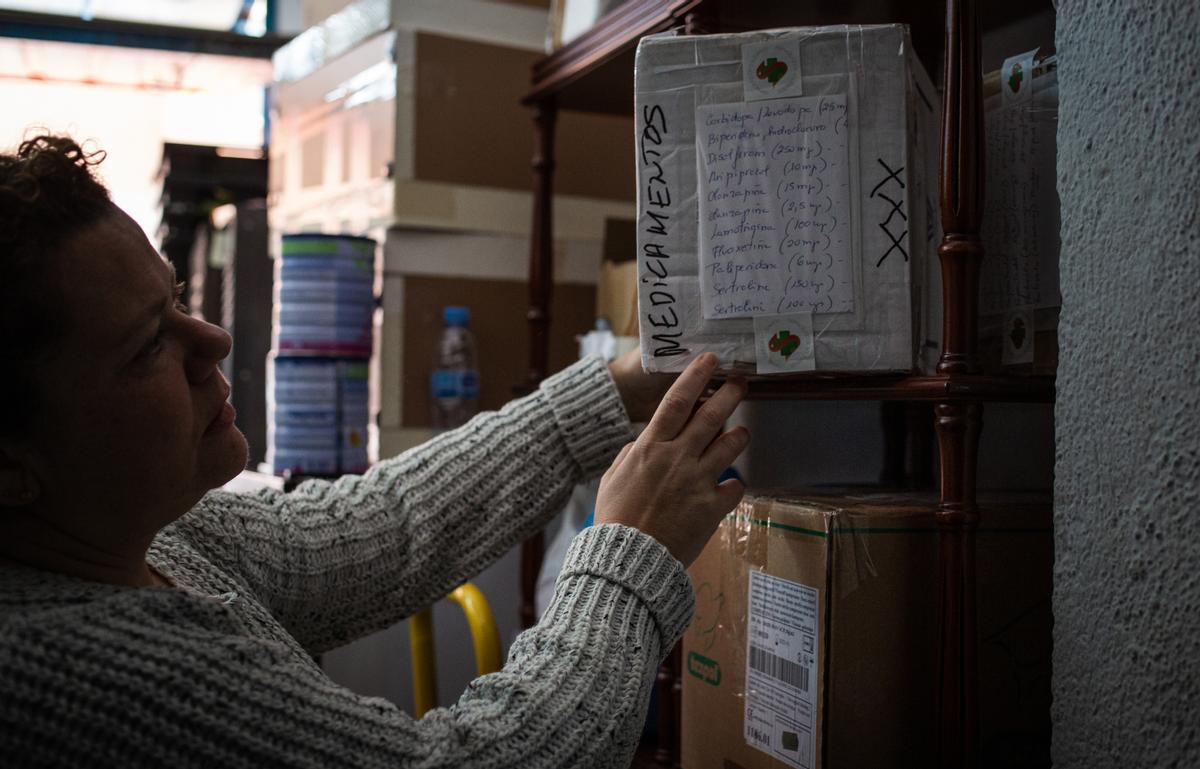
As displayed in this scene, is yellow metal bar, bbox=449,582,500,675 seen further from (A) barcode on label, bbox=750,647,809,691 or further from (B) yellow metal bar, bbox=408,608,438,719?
(A) barcode on label, bbox=750,647,809,691

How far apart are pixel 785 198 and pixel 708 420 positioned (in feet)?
0.70

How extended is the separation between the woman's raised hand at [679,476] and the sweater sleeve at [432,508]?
0.21 metres

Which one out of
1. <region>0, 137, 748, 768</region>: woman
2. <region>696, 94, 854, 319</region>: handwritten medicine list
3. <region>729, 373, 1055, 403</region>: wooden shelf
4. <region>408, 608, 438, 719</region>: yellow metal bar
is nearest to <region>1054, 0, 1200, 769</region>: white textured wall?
<region>729, 373, 1055, 403</region>: wooden shelf

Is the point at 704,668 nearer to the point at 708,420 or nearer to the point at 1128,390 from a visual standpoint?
the point at 708,420

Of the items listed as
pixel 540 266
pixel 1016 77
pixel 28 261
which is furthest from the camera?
pixel 540 266

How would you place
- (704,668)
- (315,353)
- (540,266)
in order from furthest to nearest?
(315,353), (540,266), (704,668)

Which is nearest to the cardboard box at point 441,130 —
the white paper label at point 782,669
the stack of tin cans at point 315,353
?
the stack of tin cans at point 315,353

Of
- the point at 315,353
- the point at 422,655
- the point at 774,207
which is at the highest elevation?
the point at 774,207

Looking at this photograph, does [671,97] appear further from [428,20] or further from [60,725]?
[428,20]

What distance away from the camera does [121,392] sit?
73 cm

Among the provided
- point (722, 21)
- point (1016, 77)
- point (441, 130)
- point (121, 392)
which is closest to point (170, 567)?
point (121, 392)

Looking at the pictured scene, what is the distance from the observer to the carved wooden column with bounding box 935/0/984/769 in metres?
0.88

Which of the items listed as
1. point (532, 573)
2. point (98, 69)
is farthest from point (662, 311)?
point (98, 69)

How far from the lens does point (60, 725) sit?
63 cm
